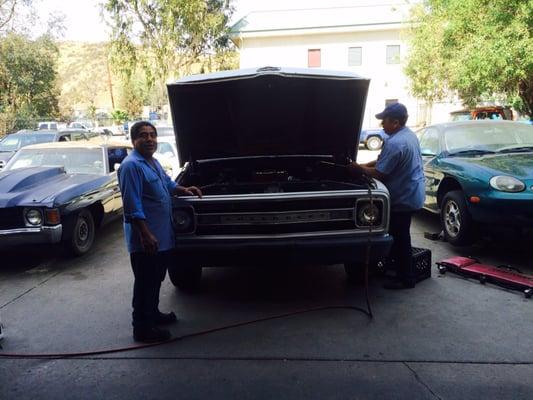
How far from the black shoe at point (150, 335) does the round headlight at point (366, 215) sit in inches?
73.5

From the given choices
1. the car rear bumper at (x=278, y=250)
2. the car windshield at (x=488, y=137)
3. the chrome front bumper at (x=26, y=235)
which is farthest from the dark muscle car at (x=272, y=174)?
the car windshield at (x=488, y=137)

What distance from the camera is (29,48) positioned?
2533 centimetres

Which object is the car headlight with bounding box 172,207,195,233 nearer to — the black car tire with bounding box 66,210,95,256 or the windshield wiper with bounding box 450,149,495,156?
the black car tire with bounding box 66,210,95,256

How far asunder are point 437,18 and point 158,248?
1319 centimetres

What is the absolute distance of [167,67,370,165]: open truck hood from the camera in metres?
4.43

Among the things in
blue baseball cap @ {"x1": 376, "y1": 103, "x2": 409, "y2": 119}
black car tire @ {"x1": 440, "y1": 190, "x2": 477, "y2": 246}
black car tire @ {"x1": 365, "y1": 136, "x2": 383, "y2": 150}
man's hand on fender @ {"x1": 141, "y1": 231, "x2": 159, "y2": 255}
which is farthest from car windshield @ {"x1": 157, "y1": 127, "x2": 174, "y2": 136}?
man's hand on fender @ {"x1": 141, "y1": 231, "x2": 159, "y2": 255}

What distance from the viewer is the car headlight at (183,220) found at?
4.07m

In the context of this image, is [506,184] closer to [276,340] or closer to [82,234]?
[276,340]

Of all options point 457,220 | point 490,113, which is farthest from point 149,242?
point 490,113

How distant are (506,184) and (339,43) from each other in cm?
2887

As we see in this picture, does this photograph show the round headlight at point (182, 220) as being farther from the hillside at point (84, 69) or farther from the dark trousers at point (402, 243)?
the hillside at point (84, 69)

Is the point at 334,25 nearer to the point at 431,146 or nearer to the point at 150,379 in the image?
the point at 431,146

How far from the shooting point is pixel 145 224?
343 cm

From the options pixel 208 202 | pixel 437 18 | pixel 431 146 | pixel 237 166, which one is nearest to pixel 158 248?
pixel 208 202
